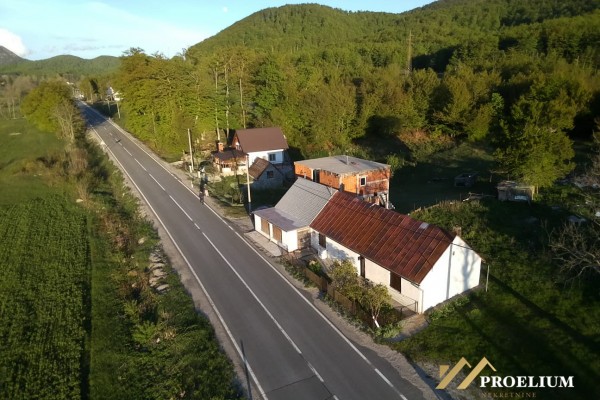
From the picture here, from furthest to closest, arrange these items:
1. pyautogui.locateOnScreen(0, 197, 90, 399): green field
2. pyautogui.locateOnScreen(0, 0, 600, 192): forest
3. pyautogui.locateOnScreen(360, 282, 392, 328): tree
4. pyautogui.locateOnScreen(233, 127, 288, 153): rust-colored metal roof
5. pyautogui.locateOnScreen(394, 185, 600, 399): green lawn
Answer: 1. pyautogui.locateOnScreen(0, 0, 600, 192): forest
2. pyautogui.locateOnScreen(233, 127, 288, 153): rust-colored metal roof
3. pyautogui.locateOnScreen(360, 282, 392, 328): tree
4. pyautogui.locateOnScreen(0, 197, 90, 399): green field
5. pyautogui.locateOnScreen(394, 185, 600, 399): green lawn

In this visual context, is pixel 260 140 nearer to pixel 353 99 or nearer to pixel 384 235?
pixel 353 99

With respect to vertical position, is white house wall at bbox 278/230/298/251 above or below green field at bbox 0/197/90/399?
above

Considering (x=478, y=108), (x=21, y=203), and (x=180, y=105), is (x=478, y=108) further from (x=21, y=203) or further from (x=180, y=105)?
(x=21, y=203)

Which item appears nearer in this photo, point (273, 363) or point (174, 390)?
point (174, 390)

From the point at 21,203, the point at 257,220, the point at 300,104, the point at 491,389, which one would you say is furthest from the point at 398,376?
the point at 300,104

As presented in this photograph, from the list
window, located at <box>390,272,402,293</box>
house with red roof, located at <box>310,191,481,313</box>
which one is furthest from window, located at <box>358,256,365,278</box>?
window, located at <box>390,272,402,293</box>

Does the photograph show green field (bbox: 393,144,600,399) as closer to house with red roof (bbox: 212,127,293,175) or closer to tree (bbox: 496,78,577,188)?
tree (bbox: 496,78,577,188)

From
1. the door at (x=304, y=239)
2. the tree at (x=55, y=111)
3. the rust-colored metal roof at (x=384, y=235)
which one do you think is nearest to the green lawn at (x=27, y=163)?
the tree at (x=55, y=111)
